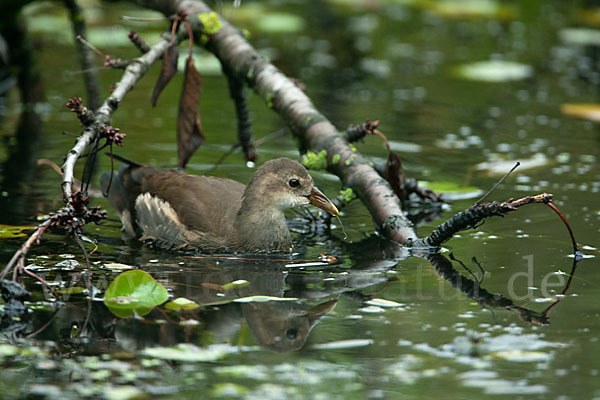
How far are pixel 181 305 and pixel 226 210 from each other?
1443 millimetres

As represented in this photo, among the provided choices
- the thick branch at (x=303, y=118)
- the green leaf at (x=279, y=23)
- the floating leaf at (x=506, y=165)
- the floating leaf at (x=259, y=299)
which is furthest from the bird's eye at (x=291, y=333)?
the green leaf at (x=279, y=23)

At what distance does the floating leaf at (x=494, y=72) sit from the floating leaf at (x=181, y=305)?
7198 mm

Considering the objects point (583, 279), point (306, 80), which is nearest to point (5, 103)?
point (306, 80)

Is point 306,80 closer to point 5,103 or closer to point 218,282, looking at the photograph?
point 5,103

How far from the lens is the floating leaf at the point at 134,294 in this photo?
170 inches

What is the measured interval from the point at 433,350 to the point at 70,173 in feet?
6.64

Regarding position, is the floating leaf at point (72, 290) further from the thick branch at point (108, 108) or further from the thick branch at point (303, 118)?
the thick branch at point (303, 118)

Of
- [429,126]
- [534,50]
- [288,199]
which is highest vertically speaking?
[534,50]

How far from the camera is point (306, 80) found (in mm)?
10758

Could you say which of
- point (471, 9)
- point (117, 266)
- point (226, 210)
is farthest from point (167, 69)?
point (471, 9)

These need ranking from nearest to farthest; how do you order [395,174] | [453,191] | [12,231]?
[12,231] < [395,174] < [453,191]

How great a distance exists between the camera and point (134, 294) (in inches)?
171

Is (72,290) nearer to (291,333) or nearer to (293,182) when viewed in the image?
(291,333)

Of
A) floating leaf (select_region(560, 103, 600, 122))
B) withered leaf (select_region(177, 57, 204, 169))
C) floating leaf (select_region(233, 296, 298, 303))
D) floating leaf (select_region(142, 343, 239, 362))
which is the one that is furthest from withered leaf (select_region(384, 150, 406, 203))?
floating leaf (select_region(560, 103, 600, 122))
